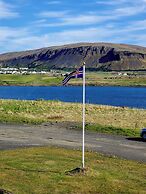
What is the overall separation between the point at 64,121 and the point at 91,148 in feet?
53.4

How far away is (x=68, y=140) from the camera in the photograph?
115 feet

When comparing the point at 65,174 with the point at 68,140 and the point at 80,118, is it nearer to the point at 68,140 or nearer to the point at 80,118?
the point at 68,140

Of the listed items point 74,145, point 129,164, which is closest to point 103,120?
point 74,145

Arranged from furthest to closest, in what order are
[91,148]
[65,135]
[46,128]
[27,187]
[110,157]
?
1. [46,128]
2. [65,135]
3. [91,148]
4. [110,157]
5. [27,187]

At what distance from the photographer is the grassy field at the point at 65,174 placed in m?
18.4

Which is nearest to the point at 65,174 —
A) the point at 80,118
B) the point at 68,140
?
the point at 68,140

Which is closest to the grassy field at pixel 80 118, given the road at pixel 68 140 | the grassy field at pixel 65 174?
the road at pixel 68 140

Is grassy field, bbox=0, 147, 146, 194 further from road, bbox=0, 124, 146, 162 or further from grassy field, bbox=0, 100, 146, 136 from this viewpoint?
grassy field, bbox=0, 100, 146, 136

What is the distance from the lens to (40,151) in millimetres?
28547

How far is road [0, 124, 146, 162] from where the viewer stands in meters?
30.3

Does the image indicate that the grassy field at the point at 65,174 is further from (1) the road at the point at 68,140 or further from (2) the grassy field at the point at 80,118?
(2) the grassy field at the point at 80,118

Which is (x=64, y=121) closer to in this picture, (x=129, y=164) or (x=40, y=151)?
(x=40, y=151)

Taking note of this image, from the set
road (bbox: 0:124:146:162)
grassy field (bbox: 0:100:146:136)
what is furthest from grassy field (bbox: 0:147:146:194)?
grassy field (bbox: 0:100:146:136)

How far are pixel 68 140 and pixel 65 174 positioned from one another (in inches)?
551
